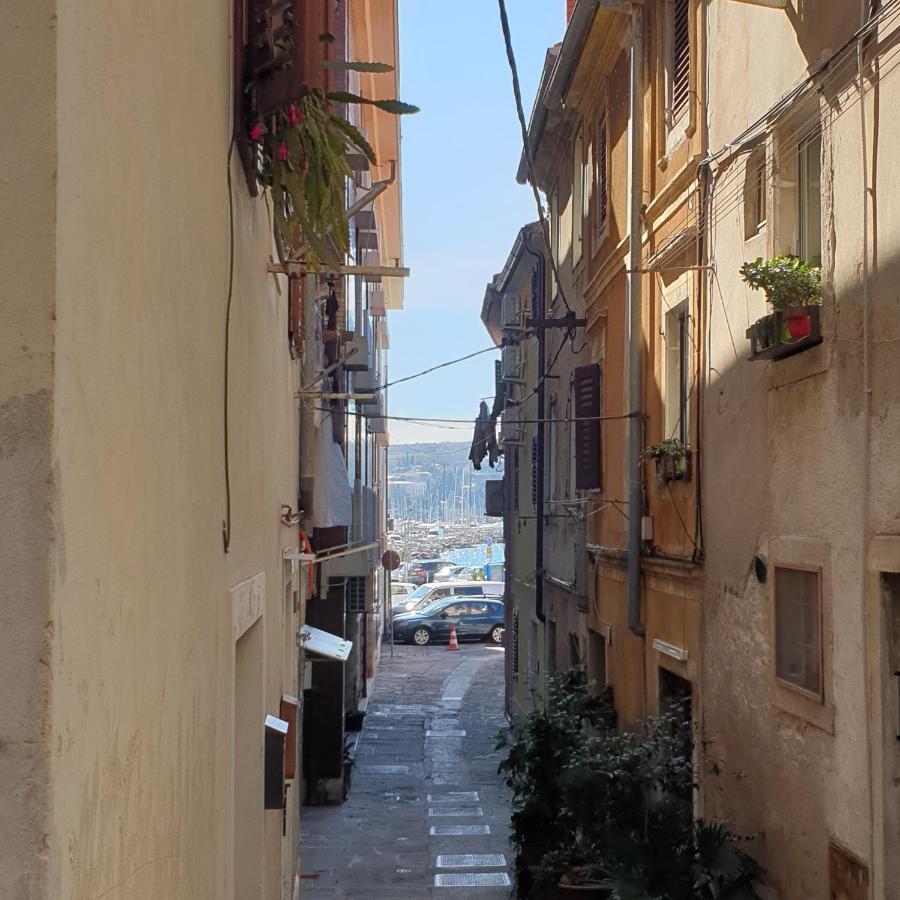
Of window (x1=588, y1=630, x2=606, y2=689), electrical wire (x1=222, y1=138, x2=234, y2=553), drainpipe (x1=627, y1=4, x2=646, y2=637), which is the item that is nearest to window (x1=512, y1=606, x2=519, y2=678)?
window (x1=588, y1=630, x2=606, y2=689)

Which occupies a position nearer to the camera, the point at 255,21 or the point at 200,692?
the point at 200,692

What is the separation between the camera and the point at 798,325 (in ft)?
22.2

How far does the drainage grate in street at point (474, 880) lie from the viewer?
41.1 feet

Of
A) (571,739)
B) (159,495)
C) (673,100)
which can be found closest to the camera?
(159,495)

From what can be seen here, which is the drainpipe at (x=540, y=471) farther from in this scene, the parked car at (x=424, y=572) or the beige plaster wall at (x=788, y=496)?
the parked car at (x=424, y=572)

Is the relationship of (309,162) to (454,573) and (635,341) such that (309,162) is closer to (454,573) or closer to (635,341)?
(635,341)

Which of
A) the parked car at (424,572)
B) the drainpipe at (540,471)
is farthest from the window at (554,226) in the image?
the parked car at (424,572)

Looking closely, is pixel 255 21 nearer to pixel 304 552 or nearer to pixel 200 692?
pixel 200 692

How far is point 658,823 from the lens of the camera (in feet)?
29.9

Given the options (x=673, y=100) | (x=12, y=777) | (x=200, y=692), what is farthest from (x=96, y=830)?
(x=673, y=100)

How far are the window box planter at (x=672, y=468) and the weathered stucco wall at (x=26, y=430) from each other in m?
8.10

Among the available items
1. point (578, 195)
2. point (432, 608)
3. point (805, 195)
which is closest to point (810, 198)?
point (805, 195)

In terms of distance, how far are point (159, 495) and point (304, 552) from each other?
8.14 m

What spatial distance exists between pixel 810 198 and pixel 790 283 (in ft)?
2.95
